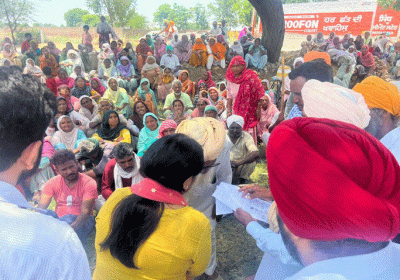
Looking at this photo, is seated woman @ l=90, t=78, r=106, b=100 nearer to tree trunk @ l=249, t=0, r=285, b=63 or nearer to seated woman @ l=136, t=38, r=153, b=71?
seated woman @ l=136, t=38, r=153, b=71

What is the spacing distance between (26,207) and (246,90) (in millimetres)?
4130

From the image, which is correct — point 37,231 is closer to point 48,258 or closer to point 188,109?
point 48,258

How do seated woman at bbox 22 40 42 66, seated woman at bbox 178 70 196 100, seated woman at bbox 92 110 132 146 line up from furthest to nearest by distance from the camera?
seated woman at bbox 22 40 42 66, seated woman at bbox 178 70 196 100, seated woman at bbox 92 110 132 146

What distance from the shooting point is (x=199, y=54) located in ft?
32.2

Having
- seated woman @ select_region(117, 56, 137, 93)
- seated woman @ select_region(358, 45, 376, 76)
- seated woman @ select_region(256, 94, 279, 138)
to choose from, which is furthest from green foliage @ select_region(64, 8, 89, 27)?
seated woman @ select_region(256, 94, 279, 138)

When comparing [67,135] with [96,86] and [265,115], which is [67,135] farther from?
[265,115]

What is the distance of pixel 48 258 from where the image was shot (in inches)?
25.0

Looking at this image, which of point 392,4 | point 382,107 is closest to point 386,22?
point 392,4

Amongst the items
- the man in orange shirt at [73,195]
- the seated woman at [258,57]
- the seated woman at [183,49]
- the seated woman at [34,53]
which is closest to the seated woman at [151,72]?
the seated woman at [183,49]

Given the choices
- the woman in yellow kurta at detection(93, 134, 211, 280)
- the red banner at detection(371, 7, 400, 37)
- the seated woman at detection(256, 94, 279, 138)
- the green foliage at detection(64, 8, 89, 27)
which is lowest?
the seated woman at detection(256, 94, 279, 138)

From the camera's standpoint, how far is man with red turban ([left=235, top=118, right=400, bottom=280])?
0.63 meters

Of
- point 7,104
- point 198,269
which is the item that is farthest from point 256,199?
point 7,104

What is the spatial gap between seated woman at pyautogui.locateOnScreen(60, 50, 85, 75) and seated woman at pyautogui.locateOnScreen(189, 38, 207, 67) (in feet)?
13.1

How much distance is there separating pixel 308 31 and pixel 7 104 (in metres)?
28.3
